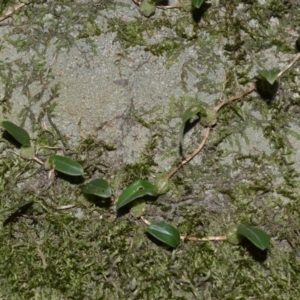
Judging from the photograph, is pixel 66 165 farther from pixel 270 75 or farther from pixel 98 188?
pixel 270 75

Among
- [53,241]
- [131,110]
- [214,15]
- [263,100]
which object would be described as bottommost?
[53,241]

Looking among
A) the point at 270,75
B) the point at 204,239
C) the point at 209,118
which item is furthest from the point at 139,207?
the point at 270,75

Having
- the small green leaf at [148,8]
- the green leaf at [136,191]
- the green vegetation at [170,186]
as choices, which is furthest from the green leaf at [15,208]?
the small green leaf at [148,8]

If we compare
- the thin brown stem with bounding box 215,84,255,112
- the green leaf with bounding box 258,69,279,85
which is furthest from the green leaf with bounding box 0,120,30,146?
the green leaf with bounding box 258,69,279,85

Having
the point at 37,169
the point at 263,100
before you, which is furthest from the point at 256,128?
the point at 37,169

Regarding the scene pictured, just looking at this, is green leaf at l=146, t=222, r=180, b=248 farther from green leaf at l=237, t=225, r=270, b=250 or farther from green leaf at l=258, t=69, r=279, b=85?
green leaf at l=258, t=69, r=279, b=85

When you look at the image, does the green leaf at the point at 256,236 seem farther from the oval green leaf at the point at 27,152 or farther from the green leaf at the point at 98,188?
the oval green leaf at the point at 27,152

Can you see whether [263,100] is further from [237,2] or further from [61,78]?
[61,78]
